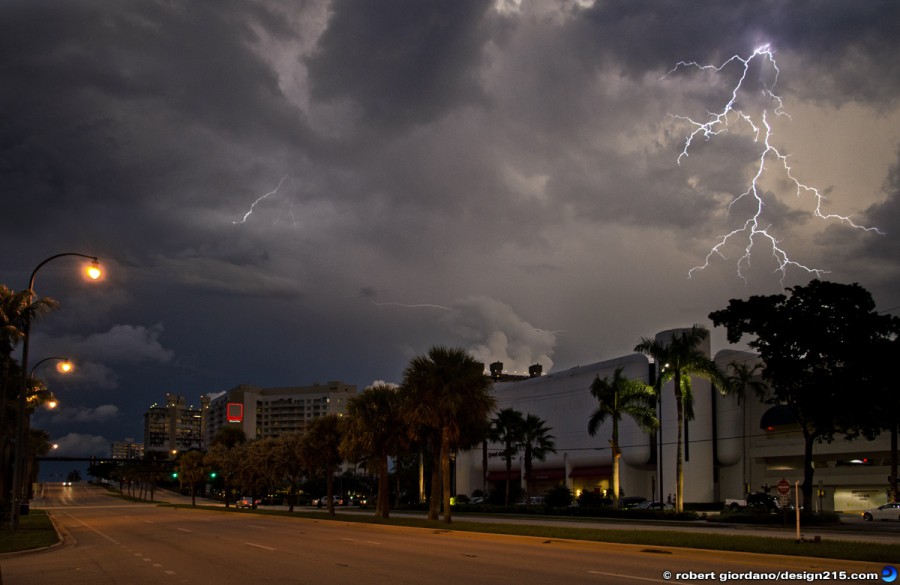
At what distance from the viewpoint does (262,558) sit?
23.5 m

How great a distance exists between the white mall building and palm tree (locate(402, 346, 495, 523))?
32178 mm

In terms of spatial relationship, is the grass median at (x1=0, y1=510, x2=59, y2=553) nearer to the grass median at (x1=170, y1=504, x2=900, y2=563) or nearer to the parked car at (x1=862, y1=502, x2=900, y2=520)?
the grass median at (x1=170, y1=504, x2=900, y2=563)

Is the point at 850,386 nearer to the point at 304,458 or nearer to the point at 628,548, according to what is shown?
the point at 628,548

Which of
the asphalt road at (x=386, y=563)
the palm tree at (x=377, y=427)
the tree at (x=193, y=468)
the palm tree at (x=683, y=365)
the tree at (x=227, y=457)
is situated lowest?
the tree at (x=193, y=468)

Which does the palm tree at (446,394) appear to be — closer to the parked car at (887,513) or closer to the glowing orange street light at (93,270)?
the glowing orange street light at (93,270)

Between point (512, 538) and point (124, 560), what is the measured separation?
572 inches

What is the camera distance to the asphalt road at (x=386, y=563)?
17641 millimetres

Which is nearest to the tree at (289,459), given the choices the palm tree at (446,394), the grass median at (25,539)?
the palm tree at (446,394)

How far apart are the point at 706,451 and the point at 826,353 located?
122 feet

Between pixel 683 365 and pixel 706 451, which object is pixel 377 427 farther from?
pixel 706 451

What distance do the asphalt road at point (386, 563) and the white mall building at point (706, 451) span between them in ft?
156

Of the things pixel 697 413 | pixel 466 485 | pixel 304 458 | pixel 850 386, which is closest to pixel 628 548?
pixel 850 386

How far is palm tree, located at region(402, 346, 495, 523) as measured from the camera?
43906 millimetres

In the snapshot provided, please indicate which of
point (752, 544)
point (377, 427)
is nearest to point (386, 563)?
point (752, 544)
